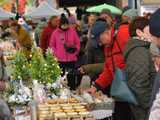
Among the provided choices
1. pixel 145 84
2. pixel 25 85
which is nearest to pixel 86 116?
pixel 145 84

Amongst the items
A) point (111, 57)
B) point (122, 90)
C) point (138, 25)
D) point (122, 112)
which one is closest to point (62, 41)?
point (111, 57)

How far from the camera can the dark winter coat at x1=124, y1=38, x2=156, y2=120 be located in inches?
218

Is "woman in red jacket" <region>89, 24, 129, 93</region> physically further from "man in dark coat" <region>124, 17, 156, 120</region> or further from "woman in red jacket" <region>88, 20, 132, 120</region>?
"man in dark coat" <region>124, 17, 156, 120</region>

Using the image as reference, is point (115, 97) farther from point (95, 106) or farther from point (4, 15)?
point (4, 15)

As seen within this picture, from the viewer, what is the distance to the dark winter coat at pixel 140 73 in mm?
5531

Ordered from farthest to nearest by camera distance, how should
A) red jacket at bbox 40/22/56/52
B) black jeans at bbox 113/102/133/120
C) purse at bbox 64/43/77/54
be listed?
red jacket at bbox 40/22/56/52, purse at bbox 64/43/77/54, black jeans at bbox 113/102/133/120

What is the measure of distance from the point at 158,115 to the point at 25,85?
395cm

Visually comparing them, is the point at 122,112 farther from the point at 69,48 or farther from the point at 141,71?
the point at 69,48

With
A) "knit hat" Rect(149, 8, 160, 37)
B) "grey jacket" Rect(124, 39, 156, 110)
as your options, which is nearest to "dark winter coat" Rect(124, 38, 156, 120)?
"grey jacket" Rect(124, 39, 156, 110)

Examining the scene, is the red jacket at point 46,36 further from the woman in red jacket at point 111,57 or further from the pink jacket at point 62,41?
the woman in red jacket at point 111,57

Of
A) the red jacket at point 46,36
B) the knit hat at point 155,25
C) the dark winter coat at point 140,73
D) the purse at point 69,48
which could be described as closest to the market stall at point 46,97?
the dark winter coat at point 140,73

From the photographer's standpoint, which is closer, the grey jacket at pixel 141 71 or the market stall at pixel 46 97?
the market stall at pixel 46 97

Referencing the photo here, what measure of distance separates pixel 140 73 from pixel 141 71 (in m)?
0.03

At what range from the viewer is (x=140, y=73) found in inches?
217
